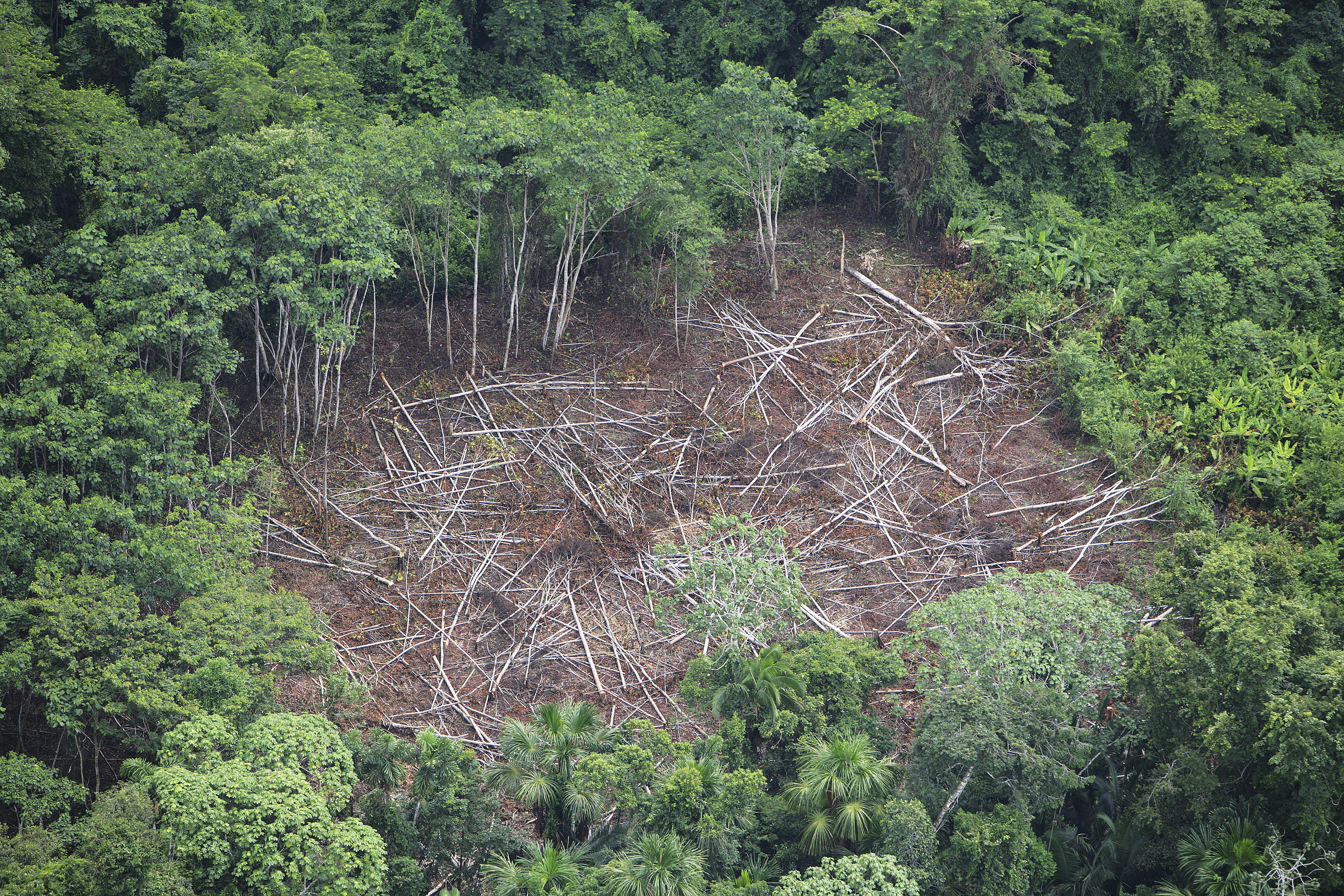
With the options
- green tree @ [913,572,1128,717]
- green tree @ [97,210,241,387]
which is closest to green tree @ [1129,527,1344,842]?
green tree @ [913,572,1128,717]

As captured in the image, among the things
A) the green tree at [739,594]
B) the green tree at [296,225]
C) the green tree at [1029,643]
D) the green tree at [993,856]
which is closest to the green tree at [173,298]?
the green tree at [296,225]

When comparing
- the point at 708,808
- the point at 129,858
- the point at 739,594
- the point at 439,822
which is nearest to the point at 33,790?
the point at 129,858

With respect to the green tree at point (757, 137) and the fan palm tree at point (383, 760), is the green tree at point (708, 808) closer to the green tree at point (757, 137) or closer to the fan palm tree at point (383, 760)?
the fan palm tree at point (383, 760)

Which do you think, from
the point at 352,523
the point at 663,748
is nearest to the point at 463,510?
the point at 352,523

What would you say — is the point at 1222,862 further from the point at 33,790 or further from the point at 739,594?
the point at 33,790

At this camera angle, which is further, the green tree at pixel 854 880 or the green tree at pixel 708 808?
the green tree at pixel 708 808

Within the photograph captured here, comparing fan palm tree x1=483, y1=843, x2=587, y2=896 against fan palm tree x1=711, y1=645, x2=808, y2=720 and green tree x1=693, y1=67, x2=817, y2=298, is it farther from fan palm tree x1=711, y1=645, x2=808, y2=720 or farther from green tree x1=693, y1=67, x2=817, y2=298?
green tree x1=693, y1=67, x2=817, y2=298
